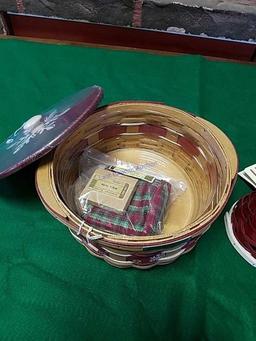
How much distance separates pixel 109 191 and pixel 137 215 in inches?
2.2

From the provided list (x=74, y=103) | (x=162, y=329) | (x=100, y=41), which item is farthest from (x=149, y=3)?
(x=162, y=329)

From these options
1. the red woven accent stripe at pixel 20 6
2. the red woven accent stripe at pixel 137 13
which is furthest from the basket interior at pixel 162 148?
the red woven accent stripe at pixel 20 6

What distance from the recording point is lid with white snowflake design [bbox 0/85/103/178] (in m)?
0.45

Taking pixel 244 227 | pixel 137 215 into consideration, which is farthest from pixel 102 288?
pixel 244 227

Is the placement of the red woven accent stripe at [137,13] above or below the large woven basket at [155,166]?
above

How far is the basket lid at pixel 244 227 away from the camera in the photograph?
20.0 inches

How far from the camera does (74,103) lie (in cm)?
51

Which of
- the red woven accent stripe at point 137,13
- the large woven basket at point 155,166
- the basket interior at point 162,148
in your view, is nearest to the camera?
the large woven basket at point 155,166

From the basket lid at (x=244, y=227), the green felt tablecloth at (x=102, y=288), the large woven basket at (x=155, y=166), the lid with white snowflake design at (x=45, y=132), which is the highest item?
the lid with white snowflake design at (x=45, y=132)

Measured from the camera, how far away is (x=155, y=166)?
627 mm

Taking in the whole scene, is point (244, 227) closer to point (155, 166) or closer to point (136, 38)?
point (155, 166)

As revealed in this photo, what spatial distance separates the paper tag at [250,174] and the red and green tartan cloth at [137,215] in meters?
0.16

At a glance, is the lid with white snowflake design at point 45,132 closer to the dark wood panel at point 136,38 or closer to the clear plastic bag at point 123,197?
the clear plastic bag at point 123,197

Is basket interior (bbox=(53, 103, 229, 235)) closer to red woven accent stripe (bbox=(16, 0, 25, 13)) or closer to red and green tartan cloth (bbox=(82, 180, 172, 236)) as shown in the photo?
red and green tartan cloth (bbox=(82, 180, 172, 236))
